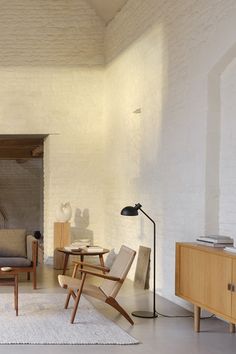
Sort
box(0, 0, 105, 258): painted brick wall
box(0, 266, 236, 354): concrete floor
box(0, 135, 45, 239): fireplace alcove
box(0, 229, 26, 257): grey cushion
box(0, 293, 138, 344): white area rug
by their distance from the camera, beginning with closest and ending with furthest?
1. box(0, 266, 236, 354): concrete floor
2. box(0, 293, 138, 344): white area rug
3. box(0, 229, 26, 257): grey cushion
4. box(0, 0, 105, 258): painted brick wall
5. box(0, 135, 45, 239): fireplace alcove

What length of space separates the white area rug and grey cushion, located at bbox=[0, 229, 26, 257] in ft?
5.11

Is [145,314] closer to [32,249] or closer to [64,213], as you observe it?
[32,249]

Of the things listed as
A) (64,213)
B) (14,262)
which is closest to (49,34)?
(64,213)

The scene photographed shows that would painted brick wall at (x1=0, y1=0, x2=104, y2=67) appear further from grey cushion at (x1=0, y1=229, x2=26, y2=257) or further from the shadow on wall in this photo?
grey cushion at (x1=0, y1=229, x2=26, y2=257)

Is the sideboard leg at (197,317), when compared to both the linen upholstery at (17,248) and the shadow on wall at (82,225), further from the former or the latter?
the shadow on wall at (82,225)

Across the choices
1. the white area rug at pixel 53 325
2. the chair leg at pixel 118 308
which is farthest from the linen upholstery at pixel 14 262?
the chair leg at pixel 118 308

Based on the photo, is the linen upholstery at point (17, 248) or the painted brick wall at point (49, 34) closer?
the linen upholstery at point (17, 248)

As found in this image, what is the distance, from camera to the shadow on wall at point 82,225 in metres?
11.5

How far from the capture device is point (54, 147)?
1142 cm

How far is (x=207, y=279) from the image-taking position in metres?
5.68

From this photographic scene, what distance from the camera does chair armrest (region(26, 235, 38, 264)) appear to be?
27.5ft

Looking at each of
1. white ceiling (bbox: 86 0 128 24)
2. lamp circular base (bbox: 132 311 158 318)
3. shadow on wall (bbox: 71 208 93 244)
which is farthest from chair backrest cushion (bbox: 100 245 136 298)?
white ceiling (bbox: 86 0 128 24)

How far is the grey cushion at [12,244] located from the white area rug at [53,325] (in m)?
1.56

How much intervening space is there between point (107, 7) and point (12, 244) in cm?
472
